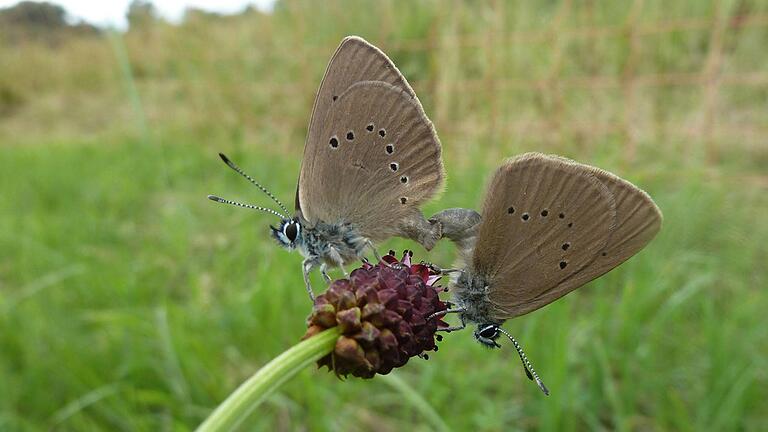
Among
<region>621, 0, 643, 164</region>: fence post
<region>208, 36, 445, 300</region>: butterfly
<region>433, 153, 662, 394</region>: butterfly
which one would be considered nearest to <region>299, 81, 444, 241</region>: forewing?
<region>208, 36, 445, 300</region>: butterfly

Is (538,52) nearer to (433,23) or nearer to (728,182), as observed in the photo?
(433,23)

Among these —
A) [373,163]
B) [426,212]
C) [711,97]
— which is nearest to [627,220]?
[373,163]

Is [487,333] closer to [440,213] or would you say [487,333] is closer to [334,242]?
[440,213]

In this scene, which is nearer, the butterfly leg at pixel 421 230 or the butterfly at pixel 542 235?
the butterfly at pixel 542 235

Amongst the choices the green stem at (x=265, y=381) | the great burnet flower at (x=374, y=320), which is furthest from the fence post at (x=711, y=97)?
the green stem at (x=265, y=381)

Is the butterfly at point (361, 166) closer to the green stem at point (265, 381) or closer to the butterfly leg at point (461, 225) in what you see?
the butterfly leg at point (461, 225)

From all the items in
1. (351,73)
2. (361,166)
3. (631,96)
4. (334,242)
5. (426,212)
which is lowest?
(631,96)

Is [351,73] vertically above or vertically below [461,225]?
above

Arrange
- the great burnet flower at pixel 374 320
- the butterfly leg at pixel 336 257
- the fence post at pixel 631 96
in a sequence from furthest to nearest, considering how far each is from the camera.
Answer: the fence post at pixel 631 96 → the butterfly leg at pixel 336 257 → the great burnet flower at pixel 374 320
